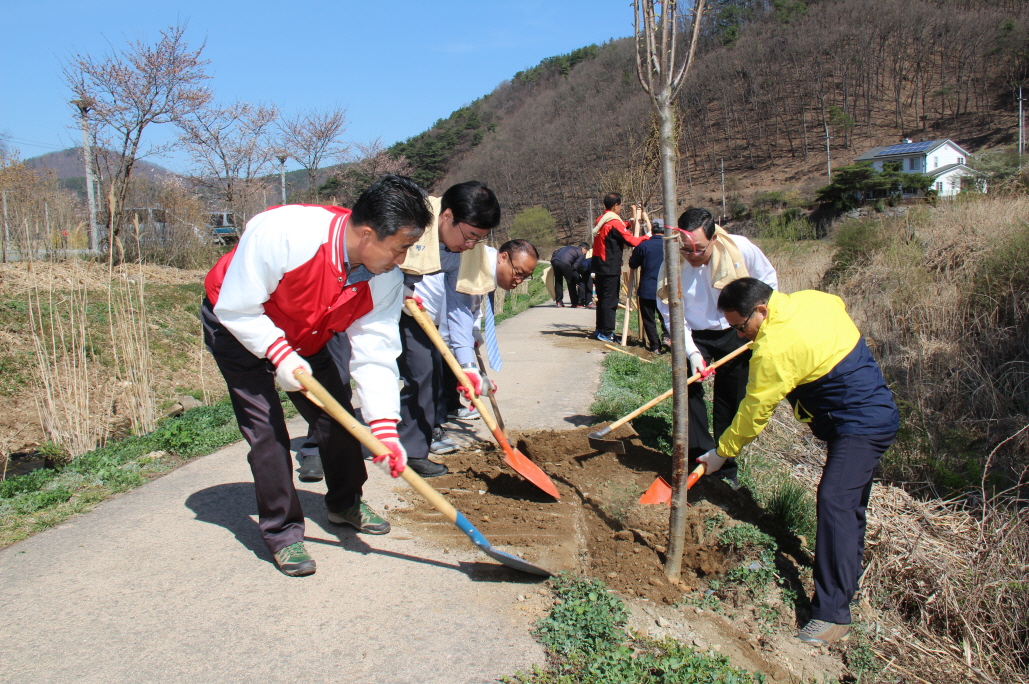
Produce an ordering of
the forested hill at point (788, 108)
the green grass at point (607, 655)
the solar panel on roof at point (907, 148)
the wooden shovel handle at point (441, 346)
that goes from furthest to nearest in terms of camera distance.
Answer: the forested hill at point (788, 108) → the solar panel on roof at point (907, 148) → the wooden shovel handle at point (441, 346) → the green grass at point (607, 655)

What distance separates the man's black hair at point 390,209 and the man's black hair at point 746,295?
151 centimetres

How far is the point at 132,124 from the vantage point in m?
13.6

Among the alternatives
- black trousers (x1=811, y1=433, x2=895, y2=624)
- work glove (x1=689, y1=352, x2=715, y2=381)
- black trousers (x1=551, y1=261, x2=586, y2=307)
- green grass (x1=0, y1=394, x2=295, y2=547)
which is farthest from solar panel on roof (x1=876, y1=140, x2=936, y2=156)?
green grass (x1=0, y1=394, x2=295, y2=547)

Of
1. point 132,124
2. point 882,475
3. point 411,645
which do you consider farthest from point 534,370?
point 132,124

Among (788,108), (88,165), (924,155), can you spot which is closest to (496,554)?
(88,165)

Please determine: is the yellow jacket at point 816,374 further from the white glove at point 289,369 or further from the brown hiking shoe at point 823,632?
the white glove at point 289,369

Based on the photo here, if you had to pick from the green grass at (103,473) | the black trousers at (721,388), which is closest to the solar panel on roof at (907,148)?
the black trousers at (721,388)

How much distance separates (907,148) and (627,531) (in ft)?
150

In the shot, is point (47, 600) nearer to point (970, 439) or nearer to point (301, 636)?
point (301, 636)

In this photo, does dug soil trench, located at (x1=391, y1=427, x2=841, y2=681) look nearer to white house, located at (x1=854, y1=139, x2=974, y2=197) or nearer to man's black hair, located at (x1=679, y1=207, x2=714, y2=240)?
man's black hair, located at (x1=679, y1=207, x2=714, y2=240)

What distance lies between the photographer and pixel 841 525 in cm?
304

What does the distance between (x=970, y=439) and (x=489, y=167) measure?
48.8 metres

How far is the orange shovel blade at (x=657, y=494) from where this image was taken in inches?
155

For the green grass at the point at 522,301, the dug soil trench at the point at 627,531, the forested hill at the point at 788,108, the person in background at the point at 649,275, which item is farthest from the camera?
the forested hill at the point at 788,108
